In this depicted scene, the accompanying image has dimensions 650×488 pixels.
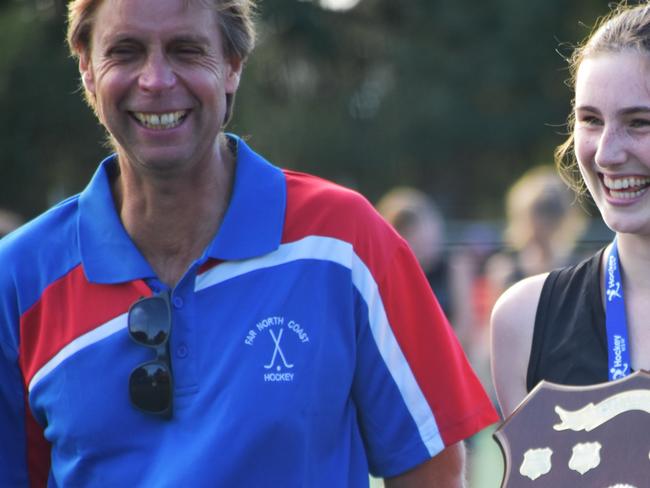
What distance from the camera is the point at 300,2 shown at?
1304 inches

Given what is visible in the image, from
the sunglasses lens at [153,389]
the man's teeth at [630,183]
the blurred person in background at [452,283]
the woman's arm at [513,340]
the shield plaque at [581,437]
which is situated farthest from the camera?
the blurred person in background at [452,283]

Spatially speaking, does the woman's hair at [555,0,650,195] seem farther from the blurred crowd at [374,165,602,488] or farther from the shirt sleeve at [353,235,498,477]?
the blurred crowd at [374,165,602,488]

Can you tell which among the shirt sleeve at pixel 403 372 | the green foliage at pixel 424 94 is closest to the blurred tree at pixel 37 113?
the shirt sleeve at pixel 403 372

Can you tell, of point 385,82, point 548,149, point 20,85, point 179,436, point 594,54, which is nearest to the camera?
point 179,436

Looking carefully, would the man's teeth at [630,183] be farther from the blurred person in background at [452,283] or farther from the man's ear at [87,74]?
the blurred person in background at [452,283]

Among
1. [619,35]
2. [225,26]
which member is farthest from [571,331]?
[225,26]

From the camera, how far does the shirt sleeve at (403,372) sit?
9.45 ft

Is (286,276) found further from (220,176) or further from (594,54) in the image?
(594,54)

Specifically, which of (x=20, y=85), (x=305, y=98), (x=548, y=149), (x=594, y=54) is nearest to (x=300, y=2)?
(x=305, y=98)

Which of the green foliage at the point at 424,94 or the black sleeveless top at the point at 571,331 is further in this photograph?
the green foliage at the point at 424,94

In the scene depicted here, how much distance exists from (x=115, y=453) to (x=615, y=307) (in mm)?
1177

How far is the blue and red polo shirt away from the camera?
9.08ft

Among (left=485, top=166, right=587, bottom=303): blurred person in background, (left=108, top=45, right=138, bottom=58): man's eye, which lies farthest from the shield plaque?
(left=485, top=166, right=587, bottom=303): blurred person in background

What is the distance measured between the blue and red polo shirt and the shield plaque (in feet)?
1.10
